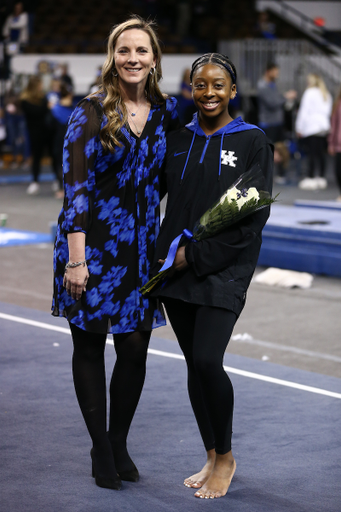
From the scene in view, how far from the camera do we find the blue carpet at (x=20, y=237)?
28.6 ft

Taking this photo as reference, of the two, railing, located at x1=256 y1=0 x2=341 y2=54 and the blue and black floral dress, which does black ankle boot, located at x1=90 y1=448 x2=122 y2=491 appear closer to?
the blue and black floral dress

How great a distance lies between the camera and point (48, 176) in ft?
52.6

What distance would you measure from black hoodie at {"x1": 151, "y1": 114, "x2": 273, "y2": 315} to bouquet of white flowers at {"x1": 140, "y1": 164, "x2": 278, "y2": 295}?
0.03 meters

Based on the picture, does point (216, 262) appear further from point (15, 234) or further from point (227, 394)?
point (15, 234)

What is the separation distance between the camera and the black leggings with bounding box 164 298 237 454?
275cm

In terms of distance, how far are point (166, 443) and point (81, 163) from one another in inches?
53.8

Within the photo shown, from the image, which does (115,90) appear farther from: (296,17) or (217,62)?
(296,17)

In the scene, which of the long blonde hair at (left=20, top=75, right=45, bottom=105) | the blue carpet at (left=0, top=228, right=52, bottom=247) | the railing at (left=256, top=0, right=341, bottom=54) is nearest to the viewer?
the blue carpet at (left=0, top=228, right=52, bottom=247)

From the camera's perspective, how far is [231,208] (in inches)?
107

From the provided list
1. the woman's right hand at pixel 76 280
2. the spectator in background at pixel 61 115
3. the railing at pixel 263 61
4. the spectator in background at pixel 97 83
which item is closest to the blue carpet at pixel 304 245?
the spectator in background at pixel 97 83

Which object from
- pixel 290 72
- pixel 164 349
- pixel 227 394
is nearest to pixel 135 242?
pixel 227 394

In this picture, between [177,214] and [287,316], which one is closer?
[177,214]

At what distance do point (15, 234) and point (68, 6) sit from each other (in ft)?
47.3

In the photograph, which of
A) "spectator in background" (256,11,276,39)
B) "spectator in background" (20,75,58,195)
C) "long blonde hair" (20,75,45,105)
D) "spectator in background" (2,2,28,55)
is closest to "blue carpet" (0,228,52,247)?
"spectator in background" (20,75,58,195)
